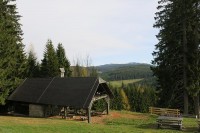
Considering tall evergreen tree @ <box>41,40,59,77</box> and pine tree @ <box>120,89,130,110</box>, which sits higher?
tall evergreen tree @ <box>41,40,59,77</box>

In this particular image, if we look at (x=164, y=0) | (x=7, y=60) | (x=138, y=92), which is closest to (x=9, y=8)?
(x=7, y=60)

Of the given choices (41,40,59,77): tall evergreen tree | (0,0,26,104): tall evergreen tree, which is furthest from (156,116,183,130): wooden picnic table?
(41,40,59,77): tall evergreen tree

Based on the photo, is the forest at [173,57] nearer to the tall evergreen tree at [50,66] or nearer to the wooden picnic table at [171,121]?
the wooden picnic table at [171,121]

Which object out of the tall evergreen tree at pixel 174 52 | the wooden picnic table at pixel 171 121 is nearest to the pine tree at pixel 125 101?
the tall evergreen tree at pixel 174 52

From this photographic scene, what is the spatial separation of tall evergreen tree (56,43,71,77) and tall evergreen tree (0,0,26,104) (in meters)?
14.4

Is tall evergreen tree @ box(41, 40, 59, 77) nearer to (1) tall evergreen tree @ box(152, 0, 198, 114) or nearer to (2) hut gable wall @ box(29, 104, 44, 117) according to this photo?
(2) hut gable wall @ box(29, 104, 44, 117)

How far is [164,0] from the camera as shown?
3425 centimetres

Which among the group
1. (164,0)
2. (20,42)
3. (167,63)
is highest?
(164,0)

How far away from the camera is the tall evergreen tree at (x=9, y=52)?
34.6 metres

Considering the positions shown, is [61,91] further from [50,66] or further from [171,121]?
[50,66]

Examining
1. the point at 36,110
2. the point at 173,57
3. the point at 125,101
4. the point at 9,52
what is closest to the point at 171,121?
the point at 173,57

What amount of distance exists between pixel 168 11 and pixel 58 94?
653 inches

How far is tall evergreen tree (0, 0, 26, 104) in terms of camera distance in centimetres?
3462

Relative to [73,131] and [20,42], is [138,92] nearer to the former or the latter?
[20,42]
